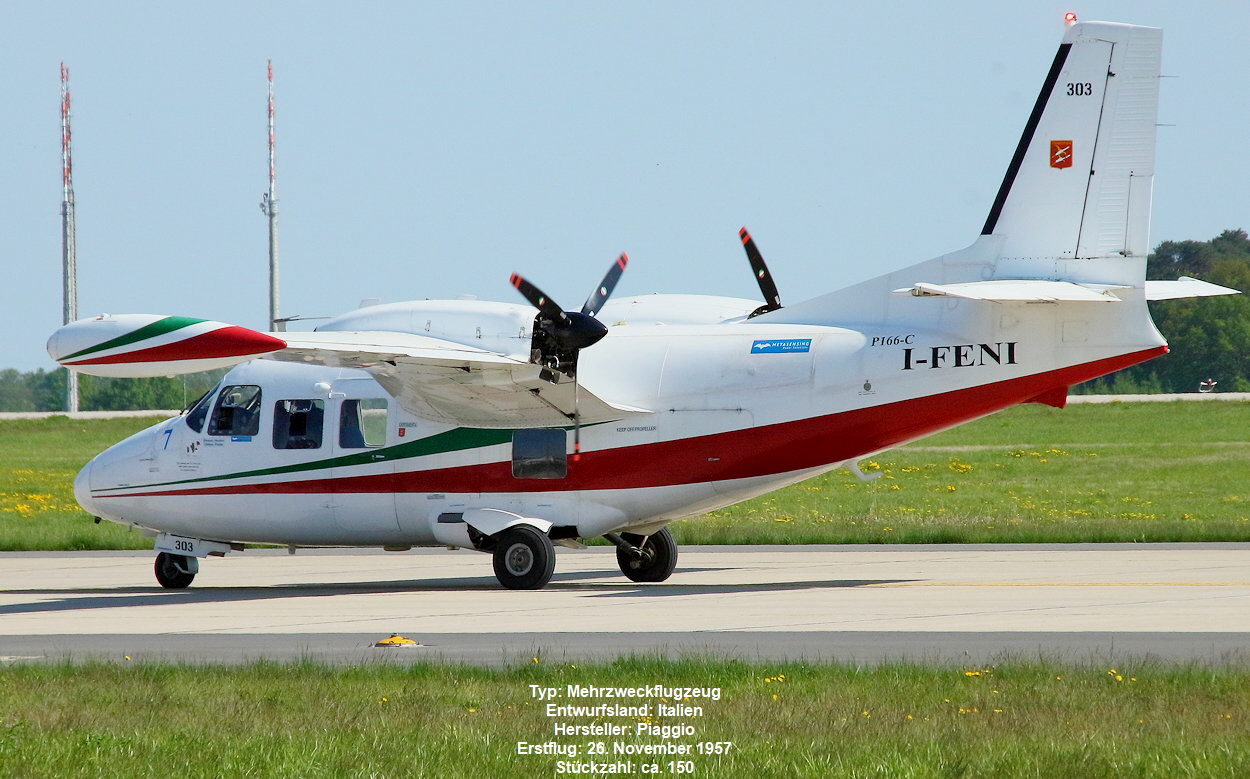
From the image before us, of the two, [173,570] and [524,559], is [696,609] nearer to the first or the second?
[524,559]

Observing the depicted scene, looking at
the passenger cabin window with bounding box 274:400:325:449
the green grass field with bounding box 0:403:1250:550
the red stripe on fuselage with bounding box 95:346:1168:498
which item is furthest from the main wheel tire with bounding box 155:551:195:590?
the green grass field with bounding box 0:403:1250:550

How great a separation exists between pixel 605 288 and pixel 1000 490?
25174mm

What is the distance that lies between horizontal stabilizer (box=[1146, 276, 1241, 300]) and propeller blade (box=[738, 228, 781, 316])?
5.91 meters

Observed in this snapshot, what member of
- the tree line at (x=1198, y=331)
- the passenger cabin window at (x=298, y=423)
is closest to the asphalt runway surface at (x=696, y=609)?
the passenger cabin window at (x=298, y=423)

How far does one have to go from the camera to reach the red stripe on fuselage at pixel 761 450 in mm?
20297

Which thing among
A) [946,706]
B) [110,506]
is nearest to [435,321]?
[110,506]

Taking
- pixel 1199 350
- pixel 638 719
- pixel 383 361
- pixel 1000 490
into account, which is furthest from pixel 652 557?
pixel 1199 350

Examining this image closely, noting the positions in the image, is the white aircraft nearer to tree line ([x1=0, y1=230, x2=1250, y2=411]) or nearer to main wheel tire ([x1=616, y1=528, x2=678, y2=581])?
main wheel tire ([x1=616, y1=528, x2=678, y2=581])

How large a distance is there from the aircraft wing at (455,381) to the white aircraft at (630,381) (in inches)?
1.9

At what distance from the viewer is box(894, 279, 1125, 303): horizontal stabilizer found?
62.6ft

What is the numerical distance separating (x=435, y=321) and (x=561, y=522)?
12.0 ft

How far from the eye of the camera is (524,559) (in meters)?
21.6

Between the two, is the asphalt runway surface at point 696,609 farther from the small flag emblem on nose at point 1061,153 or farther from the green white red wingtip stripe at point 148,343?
the small flag emblem on nose at point 1061,153

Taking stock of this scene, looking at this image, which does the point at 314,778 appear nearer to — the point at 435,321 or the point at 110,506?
the point at 435,321
